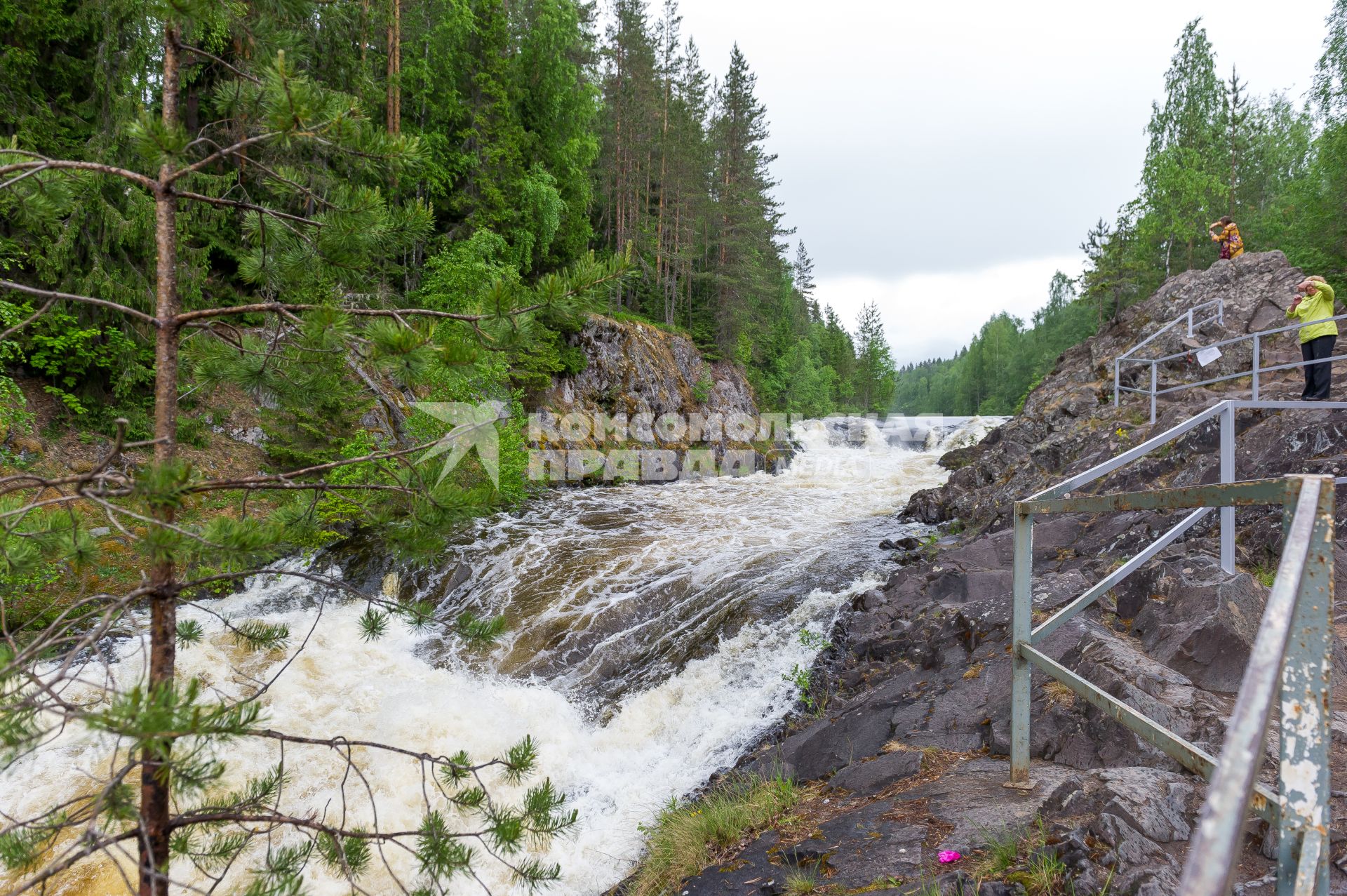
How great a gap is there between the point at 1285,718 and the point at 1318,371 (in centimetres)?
973

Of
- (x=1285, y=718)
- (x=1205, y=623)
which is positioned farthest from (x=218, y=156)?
(x=1205, y=623)

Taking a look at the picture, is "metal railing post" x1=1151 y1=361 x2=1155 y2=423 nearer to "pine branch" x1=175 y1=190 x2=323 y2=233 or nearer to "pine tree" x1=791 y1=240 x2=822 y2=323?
"pine branch" x1=175 y1=190 x2=323 y2=233

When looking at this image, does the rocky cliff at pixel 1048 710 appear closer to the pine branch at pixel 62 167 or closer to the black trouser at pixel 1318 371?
the black trouser at pixel 1318 371

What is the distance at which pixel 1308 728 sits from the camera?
1.35 m

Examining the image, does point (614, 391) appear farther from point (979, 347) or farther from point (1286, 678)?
point (979, 347)

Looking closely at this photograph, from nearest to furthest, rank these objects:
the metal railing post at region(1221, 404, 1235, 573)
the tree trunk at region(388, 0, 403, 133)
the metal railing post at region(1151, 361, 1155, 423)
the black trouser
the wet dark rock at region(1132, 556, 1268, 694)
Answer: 1. the wet dark rock at region(1132, 556, 1268, 694)
2. the metal railing post at region(1221, 404, 1235, 573)
3. the black trouser
4. the metal railing post at region(1151, 361, 1155, 423)
5. the tree trunk at region(388, 0, 403, 133)

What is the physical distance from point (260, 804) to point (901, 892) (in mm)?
2874

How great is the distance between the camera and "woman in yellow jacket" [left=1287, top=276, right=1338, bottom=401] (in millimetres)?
7973

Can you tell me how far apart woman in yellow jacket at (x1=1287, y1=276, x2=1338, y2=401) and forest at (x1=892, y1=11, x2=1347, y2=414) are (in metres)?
21.7

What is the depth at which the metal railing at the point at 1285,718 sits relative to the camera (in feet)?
2.56

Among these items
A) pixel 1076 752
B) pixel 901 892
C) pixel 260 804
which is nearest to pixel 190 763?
pixel 260 804

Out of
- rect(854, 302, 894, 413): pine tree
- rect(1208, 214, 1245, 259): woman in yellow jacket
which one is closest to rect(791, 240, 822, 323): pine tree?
rect(854, 302, 894, 413): pine tree

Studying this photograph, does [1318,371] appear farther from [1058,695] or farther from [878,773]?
[878,773]

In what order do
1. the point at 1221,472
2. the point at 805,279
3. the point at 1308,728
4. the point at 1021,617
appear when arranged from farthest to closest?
1. the point at 805,279
2. the point at 1221,472
3. the point at 1021,617
4. the point at 1308,728
